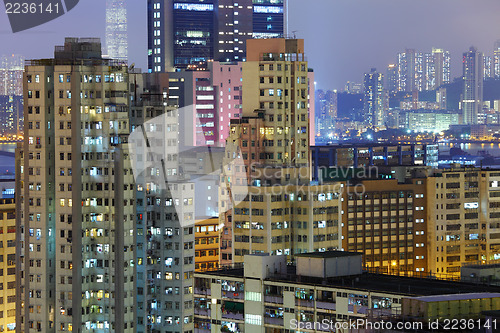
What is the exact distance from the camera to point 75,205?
156 ft

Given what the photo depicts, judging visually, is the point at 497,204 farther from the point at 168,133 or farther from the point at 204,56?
the point at 204,56

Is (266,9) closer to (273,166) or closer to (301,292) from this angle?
(273,166)

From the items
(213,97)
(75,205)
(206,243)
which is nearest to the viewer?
(75,205)

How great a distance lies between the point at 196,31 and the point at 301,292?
307ft

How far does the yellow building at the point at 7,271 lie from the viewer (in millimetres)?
55241

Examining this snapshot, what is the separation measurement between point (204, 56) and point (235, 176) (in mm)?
68549

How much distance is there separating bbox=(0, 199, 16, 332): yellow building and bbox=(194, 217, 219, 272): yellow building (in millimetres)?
8959

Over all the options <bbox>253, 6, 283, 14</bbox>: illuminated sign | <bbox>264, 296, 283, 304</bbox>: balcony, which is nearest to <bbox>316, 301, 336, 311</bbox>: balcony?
<bbox>264, 296, 283, 304</bbox>: balcony

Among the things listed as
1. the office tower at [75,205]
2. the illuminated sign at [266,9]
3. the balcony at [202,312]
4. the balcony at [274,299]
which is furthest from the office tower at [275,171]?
the illuminated sign at [266,9]

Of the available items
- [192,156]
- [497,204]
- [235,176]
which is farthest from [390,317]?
[192,156]

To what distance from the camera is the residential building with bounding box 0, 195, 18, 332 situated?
181 ft

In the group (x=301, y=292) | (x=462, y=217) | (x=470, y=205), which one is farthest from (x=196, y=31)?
(x=301, y=292)

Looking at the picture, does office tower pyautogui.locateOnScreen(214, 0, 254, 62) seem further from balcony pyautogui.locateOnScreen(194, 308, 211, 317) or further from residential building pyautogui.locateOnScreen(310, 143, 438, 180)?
balcony pyautogui.locateOnScreen(194, 308, 211, 317)

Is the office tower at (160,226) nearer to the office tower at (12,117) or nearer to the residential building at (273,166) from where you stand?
the residential building at (273,166)
